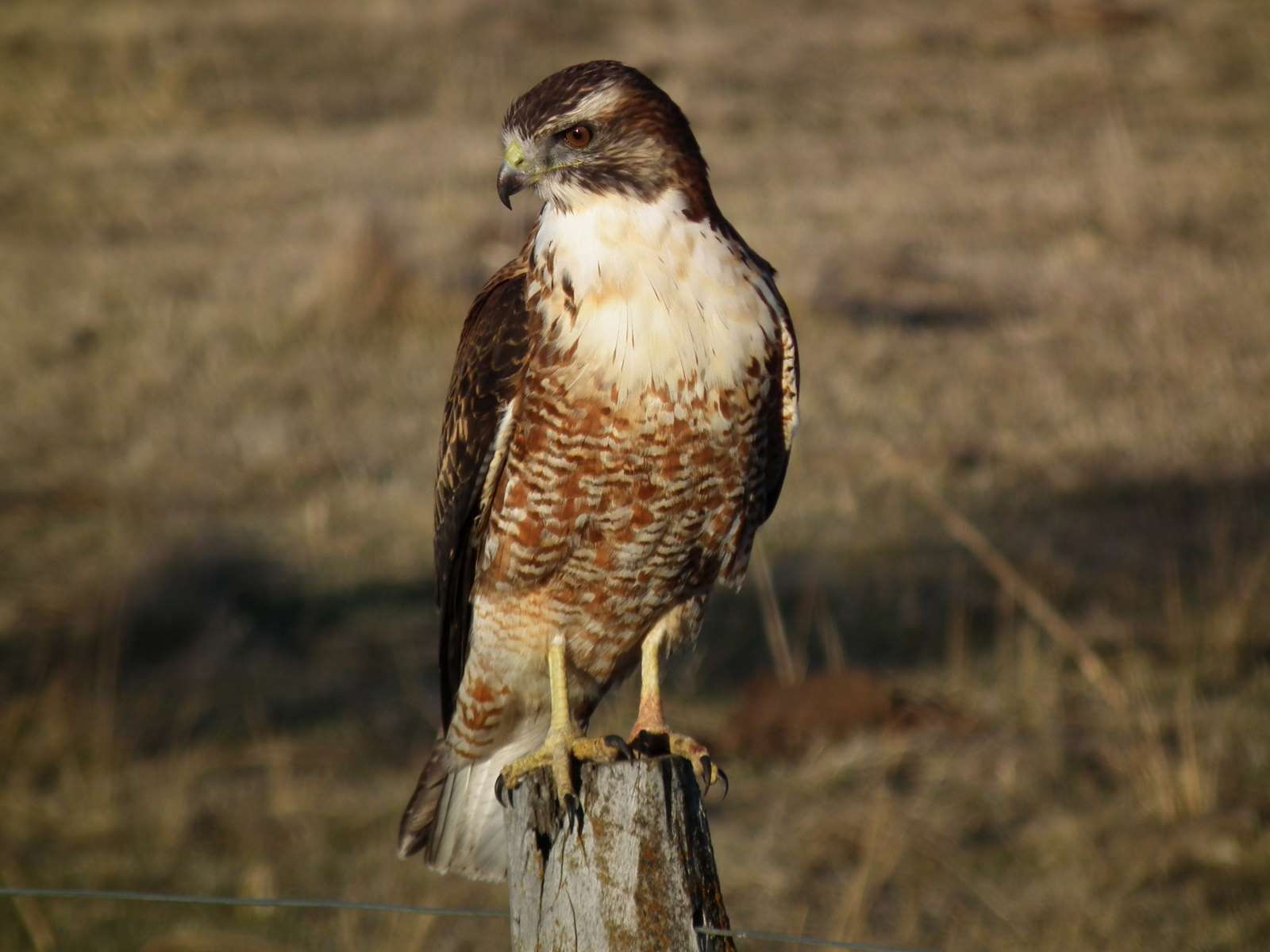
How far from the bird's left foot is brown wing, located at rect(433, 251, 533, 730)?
2.00 feet

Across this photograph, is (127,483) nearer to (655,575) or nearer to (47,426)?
(47,426)

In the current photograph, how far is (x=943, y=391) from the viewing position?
10.5 m

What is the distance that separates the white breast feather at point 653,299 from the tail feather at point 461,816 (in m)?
1.21

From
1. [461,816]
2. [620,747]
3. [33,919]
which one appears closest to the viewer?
[620,747]

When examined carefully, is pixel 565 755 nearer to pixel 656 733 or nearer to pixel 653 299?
pixel 656 733

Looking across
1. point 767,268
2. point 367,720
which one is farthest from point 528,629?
point 367,720

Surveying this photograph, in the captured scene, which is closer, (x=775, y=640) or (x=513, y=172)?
(x=513, y=172)

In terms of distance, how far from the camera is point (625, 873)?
2.57 m

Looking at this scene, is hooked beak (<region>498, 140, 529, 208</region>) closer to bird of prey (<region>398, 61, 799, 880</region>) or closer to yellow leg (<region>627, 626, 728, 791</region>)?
bird of prey (<region>398, 61, 799, 880</region>)

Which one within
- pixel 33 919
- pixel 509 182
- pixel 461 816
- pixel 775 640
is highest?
pixel 509 182

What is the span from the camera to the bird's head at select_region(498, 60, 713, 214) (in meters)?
3.52

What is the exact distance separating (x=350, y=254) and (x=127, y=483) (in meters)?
2.92

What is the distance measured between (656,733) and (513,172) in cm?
127

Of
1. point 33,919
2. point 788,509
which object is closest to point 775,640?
point 788,509
